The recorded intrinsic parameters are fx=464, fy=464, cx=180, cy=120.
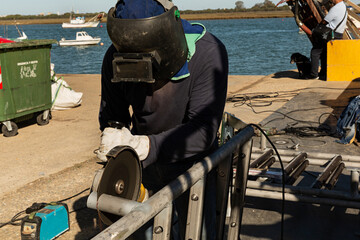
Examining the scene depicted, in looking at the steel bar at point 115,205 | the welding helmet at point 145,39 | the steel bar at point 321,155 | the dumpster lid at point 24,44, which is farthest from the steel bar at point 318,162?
the dumpster lid at point 24,44

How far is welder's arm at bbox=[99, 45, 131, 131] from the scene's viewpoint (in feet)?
8.22

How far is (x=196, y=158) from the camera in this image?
2465mm

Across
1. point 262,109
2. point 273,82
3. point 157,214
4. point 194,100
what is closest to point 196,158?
point 194,100

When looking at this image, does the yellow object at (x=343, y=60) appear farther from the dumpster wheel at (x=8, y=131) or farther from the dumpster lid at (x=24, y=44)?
the dumpster wheel at (x=8, y=131)

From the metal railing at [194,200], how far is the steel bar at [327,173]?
1699mm

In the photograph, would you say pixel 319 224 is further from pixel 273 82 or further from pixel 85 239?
pixel 273 82

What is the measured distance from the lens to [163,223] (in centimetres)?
172

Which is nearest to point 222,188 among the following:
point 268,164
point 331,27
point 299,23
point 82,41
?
point 268,164

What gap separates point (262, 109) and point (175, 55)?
264 inches

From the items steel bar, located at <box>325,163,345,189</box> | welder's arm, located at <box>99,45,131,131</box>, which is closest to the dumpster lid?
welder's arm, located at <box>99,45,131,131</box>

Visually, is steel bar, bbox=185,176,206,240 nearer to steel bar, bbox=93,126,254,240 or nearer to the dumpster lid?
steel bar, bbox=93,126,254,240

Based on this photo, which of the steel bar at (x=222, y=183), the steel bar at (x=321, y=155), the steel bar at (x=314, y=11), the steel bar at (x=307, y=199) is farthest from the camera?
the steel bar at (x=314, y=11)

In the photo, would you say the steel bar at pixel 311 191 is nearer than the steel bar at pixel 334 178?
Yes

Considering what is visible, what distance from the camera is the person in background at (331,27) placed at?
11328 millimetres
